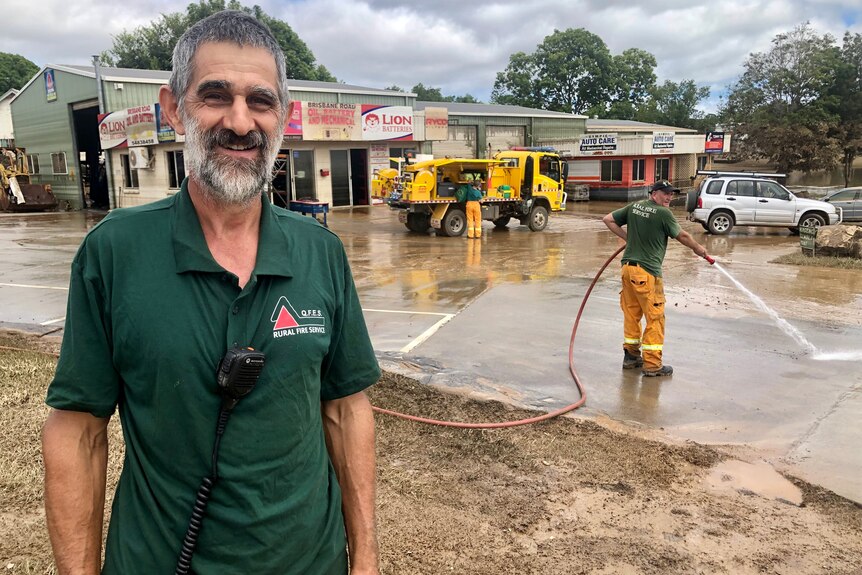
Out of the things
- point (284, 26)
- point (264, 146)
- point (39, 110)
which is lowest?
point (264, 146)

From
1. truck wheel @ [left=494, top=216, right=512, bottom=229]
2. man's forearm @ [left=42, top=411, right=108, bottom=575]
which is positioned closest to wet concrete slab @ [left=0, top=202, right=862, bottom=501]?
man's forearm @ [left=42, top=411, right=108, bottom=575]

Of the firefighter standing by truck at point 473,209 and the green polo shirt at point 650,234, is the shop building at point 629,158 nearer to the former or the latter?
the firefighter standing by truck at point 473,209

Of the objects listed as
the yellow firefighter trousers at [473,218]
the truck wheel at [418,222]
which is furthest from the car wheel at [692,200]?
the truck wheel at [418,222]

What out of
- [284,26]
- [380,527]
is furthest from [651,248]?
[284,26]

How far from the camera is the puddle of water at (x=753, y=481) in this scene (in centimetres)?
404

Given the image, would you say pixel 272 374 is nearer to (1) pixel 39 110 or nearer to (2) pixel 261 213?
(2) pixel 261 213

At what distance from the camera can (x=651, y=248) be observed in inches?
264

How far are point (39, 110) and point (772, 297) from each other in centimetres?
3434

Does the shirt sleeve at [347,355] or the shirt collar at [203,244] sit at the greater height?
the shirt collar at [203,244]

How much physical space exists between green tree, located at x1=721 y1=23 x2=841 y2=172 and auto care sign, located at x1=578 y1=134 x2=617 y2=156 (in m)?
10.1

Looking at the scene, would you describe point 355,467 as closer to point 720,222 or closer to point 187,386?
point 187,386

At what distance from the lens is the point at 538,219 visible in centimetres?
2041

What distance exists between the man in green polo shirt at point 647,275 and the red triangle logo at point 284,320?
5424 mm

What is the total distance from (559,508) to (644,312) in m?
3.45
